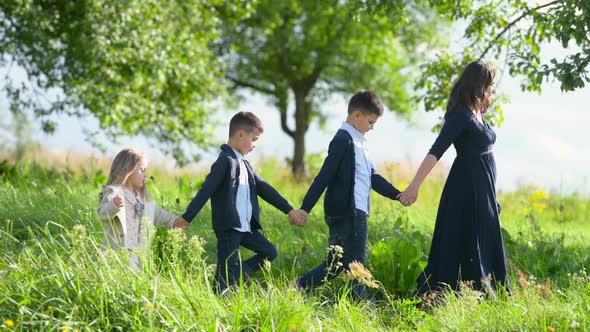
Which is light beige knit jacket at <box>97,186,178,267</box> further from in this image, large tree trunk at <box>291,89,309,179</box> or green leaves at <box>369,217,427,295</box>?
large tree trunk at <box>291,89,309,179</box>

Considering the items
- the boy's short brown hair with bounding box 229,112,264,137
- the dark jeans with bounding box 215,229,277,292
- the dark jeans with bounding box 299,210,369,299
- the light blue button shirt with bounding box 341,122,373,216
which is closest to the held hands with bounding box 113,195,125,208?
the dark jeans with bounding box 215,229,277,292

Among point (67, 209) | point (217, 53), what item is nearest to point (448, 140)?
point (67, 209)

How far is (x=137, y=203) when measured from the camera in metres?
5.91

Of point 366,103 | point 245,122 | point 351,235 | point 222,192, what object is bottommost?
point 351,235

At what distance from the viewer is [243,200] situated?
19.4 feet

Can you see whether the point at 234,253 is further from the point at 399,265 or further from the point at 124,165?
the point at 399,265

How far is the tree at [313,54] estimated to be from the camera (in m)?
18.8

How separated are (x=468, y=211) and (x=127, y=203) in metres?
2.65

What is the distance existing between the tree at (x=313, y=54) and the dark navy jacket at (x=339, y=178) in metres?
12.2

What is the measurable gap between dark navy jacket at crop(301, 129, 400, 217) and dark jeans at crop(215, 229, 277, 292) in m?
0.53

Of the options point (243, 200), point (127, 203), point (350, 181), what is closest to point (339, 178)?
point (350, 181)

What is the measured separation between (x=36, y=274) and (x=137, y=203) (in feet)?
3.98

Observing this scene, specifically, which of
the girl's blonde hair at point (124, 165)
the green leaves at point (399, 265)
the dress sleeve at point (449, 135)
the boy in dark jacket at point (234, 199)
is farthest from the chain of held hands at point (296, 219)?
the dress sleeve at point (449, 135)

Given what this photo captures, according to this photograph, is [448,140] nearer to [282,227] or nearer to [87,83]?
[282,227]
